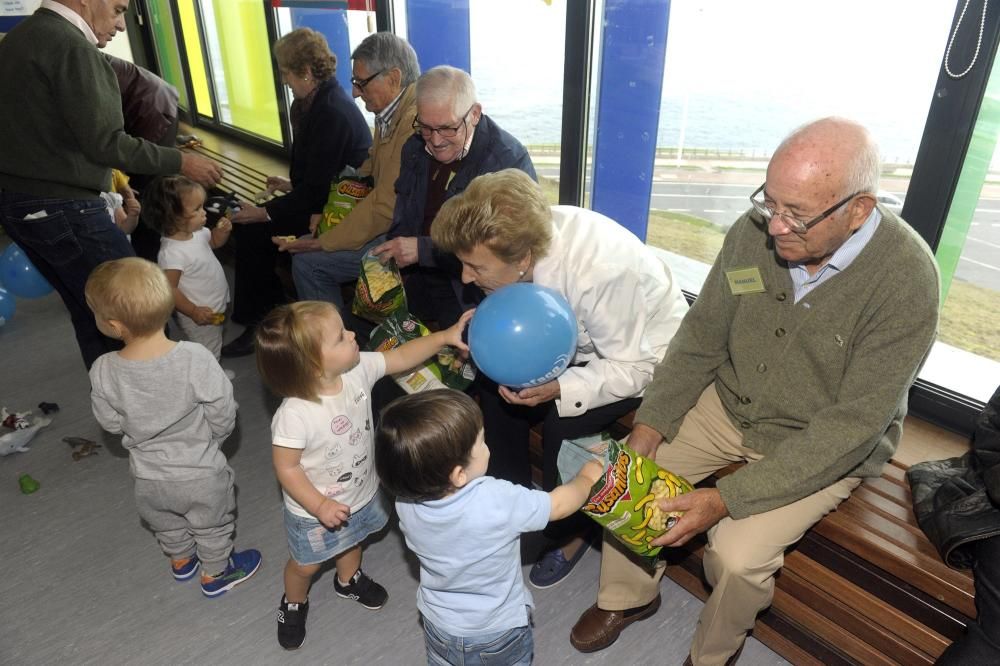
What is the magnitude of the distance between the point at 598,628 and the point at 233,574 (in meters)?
1.28

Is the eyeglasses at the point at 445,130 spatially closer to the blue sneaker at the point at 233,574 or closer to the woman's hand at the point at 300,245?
the woman's hand at the point at 300,245

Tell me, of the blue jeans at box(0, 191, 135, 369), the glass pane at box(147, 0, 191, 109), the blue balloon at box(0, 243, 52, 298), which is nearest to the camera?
A: the blue jeans at box(0, 191, 135, 369)

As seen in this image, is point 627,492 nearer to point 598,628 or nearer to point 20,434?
point 598,628

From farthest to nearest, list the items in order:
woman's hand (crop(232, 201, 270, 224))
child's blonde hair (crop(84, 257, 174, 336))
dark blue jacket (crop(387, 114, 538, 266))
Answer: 1. woman's hand (crop(232, 201, 270, 224))
2. dark blue jacket (crop(387, 114, 538, 266))
3. child's blonde hair (crop(84, 257, 174, 336))

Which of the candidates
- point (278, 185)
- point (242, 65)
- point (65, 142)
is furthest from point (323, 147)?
point (242, 65)

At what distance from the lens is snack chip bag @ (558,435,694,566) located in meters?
1.58

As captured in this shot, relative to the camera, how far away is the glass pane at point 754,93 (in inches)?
87.3

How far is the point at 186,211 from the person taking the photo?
2.96m

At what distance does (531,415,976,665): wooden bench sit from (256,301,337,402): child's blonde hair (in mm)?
1303

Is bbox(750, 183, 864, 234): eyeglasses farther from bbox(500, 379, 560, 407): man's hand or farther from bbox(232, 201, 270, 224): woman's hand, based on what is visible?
bbox(232, 201, 270, 224): woman's hand

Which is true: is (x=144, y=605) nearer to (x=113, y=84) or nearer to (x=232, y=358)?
(x=232, y=358)

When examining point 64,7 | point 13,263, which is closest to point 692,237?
point 64,7

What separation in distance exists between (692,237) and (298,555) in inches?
86.9

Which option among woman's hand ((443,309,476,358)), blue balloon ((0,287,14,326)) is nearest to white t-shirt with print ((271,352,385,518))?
woman's hand ((443,309,476,358))
